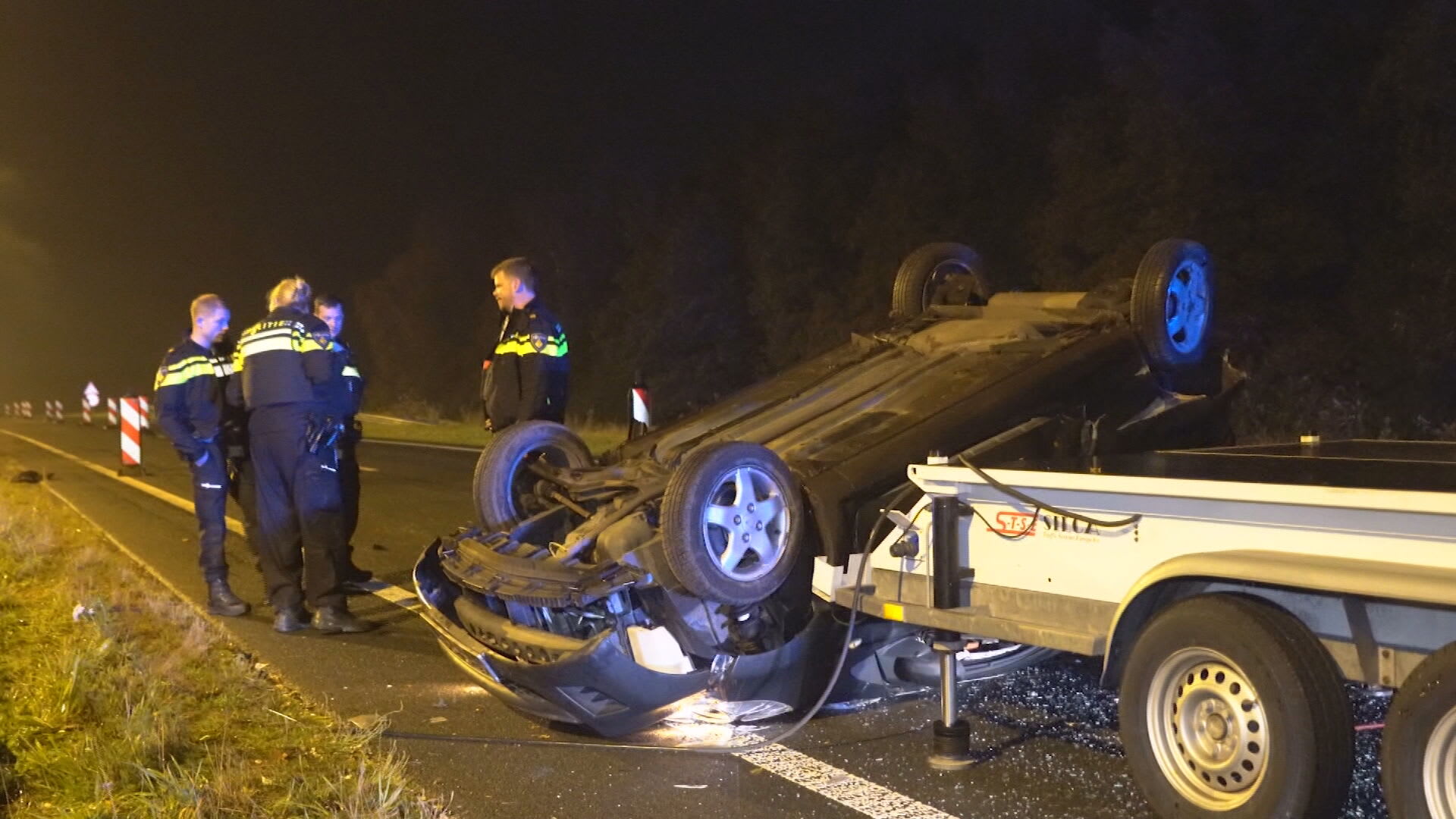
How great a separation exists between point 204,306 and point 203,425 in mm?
708

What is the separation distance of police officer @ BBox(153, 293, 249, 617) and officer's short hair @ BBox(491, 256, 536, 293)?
190 cm

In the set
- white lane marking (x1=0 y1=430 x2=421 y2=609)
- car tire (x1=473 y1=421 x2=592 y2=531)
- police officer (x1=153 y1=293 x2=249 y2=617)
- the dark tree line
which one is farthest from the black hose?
the dark tree line

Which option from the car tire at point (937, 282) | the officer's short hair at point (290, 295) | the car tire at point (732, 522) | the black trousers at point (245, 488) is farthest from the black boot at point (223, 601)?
the car tire at point (937, 282)

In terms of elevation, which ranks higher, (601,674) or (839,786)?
(601,674)

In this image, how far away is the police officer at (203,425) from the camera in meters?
6.86

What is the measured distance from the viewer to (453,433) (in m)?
22.7

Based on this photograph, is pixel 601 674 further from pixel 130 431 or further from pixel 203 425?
pixel 130 431

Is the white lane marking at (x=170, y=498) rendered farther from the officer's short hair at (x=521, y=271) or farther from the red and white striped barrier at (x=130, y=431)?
the officer's short hair at (x=521, y=271)

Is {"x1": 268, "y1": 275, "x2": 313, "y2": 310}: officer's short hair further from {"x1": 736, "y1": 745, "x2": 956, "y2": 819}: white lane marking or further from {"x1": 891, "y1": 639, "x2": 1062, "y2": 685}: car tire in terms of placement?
{"x1": 891, "y1": 639, "x2": 1062, "y2": 685}: car tire

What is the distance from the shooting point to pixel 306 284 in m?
6.65

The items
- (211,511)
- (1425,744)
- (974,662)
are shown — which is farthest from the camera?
(211,511)

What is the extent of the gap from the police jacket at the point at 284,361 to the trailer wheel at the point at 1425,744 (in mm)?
5206

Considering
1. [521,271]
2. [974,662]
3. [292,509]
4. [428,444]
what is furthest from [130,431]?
[974,662]

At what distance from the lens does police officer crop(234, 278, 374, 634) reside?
20.8 feet
